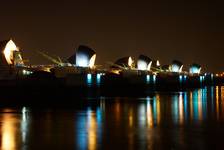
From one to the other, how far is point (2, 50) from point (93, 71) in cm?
2869

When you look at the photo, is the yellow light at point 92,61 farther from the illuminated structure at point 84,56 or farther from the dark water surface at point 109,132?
the dark water surface at point 109,132

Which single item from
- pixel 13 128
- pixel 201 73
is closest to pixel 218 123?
pixel 13 128

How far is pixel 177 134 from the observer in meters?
15.3

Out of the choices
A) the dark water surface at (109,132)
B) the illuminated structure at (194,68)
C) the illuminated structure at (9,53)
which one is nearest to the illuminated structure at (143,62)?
the illuminated structure at (9,53)

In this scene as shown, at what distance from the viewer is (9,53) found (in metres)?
71.7

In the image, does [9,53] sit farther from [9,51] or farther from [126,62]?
[126,62]

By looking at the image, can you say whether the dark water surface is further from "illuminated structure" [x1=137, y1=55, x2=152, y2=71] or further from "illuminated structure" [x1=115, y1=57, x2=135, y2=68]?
"illuminated structure" [x1=137, y1=55, x2=152, y2=71]

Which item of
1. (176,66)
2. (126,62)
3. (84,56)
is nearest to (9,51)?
(84,56)

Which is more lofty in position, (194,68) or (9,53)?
(194,68)

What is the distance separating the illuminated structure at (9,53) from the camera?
7025 centimetres

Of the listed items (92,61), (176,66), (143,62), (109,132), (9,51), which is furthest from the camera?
(176,66)

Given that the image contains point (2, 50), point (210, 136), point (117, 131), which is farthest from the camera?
point (2, 50)

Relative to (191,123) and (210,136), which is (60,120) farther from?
(210,136)

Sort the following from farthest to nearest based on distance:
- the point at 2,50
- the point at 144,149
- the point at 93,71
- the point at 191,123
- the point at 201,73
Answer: the point at 201,73 < the point at 93,71 < the point at 2,50 < the point at 191,123 < the point at 144,149
